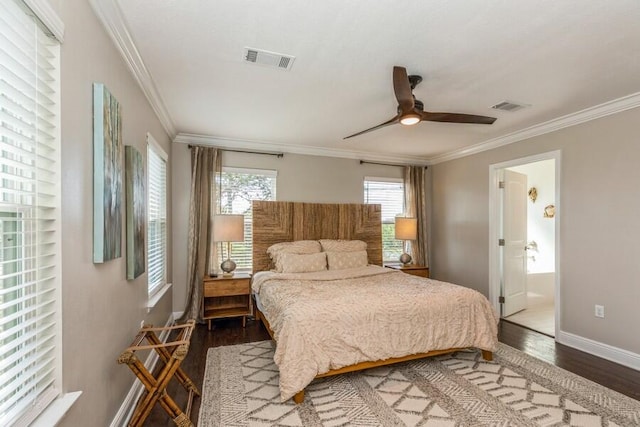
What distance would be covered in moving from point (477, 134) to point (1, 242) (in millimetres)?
4518

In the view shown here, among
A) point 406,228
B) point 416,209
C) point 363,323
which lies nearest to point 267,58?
point 363,323

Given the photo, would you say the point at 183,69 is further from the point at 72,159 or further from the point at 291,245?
the point at 291,245

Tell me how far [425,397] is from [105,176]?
8.56 ft

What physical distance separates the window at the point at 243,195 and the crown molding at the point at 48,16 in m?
3.14

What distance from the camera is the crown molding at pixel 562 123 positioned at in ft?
9.75

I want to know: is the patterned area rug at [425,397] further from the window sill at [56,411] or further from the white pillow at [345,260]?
the white pillow at [345,260]

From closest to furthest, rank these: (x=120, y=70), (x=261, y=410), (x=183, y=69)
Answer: (x=120, y=70) → (x=261, y=410) → (x=183, y=69)

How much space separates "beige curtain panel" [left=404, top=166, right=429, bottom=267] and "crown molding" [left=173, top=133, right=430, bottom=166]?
266 millimetres

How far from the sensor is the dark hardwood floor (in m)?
2.48

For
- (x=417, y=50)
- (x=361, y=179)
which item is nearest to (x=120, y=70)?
(x=417, y=50)

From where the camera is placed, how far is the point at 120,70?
2.09m

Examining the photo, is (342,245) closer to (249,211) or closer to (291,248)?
(291,248)

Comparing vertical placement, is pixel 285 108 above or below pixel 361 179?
above

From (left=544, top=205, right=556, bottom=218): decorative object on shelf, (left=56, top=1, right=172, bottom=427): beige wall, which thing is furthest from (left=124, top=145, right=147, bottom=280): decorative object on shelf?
(left=544, top=205, right=556, bottom=218): decorative object on shelf
